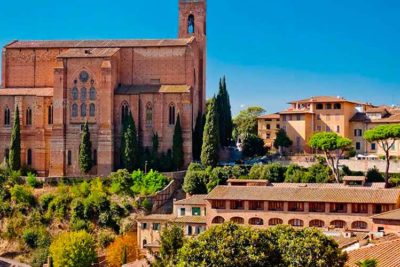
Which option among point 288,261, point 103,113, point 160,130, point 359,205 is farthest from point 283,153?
point 288,261

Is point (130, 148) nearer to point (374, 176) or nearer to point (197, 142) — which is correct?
point (197, 142)

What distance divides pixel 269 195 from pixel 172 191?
1226 centimetres

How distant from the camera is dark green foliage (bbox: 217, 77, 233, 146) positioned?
7075 cm

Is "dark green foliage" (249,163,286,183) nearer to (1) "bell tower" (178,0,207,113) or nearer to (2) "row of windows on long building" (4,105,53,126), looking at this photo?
(1) "bell tower" (178,0,207,113)

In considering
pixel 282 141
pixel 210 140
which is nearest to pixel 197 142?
pixel 210 140

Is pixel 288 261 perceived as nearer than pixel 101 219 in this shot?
Yes

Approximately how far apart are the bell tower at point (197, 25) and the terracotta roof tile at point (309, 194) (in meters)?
19.9

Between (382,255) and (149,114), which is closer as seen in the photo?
(382,255)

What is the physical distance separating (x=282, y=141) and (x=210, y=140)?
30.9 feet

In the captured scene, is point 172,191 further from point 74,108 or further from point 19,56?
point 19,56

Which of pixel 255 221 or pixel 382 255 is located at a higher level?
pixel 382 255

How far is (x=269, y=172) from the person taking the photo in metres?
58.4

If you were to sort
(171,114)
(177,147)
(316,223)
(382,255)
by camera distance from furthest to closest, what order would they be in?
(171,114), (177,147), (316,223), (382,255)

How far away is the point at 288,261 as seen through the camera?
2736cm
